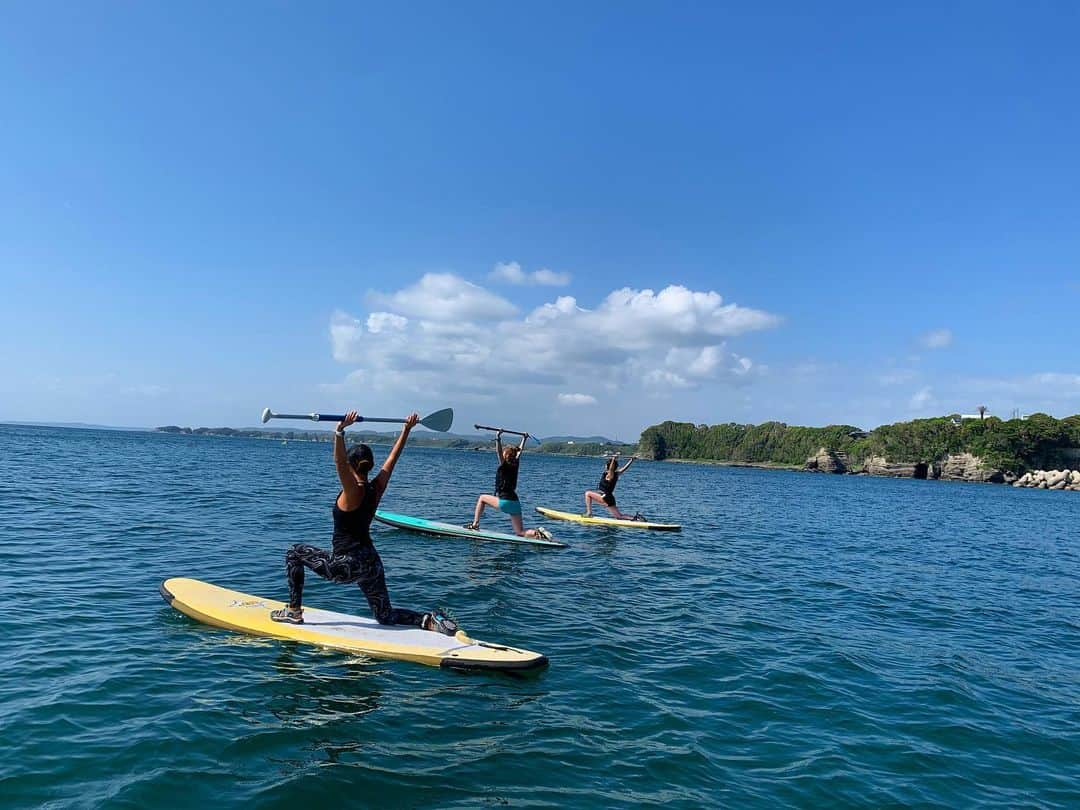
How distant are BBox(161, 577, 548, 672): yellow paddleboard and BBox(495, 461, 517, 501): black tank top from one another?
8.89 meters

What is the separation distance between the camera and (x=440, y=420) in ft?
39.0

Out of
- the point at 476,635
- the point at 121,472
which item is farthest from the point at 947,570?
the point at 121,472

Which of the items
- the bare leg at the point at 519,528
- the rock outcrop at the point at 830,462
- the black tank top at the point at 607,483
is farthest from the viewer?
the rock outcrop at the point at 830,462

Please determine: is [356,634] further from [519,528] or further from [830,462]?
[830,462]

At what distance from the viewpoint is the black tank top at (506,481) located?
18.1 meters

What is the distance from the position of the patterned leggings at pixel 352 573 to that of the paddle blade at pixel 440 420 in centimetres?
306

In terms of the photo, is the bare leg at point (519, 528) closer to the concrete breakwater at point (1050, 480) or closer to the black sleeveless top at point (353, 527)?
the black sleeveless top at point (353, 527)

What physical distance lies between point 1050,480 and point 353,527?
140m

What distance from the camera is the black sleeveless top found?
8.47 meters

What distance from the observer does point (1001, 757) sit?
22.5 ft

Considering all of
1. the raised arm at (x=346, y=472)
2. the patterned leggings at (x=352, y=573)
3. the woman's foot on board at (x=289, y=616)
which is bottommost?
the woman's foot on board at (x=289, y=616)

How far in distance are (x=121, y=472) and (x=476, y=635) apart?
117ft

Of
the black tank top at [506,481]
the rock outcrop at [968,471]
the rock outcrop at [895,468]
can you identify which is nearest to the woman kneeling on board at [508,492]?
the black tank top at [506,481]

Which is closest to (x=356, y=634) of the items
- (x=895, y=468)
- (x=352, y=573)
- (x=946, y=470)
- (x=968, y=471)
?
(x=352, y=573)
